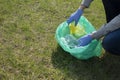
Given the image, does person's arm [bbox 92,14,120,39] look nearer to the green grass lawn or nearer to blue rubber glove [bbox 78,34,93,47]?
blue rubber glove [bbox 78,34,93,47]

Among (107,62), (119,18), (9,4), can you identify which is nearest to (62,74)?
(107,62)

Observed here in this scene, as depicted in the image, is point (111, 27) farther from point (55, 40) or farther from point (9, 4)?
point (9, 4)

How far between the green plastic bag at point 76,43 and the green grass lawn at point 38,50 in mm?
68

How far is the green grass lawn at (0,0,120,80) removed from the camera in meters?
2.19

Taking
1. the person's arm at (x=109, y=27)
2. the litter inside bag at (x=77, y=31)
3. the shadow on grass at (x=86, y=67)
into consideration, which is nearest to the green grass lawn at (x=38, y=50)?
the shadow on grass at (x=86, y=67)

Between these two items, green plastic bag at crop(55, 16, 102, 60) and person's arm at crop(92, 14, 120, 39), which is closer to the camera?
person's arm at crop(92, 14, 120, 39)

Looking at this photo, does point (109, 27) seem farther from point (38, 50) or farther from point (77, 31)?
point (38, 50)

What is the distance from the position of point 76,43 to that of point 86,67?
219mm

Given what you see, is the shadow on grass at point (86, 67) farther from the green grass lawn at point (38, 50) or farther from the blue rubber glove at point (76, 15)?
the blue rubber glove at point (76, 15)

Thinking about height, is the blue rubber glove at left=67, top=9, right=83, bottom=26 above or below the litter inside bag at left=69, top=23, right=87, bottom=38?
above

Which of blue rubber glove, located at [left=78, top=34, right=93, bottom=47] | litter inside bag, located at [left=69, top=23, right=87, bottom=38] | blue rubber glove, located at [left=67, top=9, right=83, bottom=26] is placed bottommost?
litter inside bag, located at [left=69, top=23, right=87, bottom=38]

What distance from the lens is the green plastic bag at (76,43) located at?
2.23 m

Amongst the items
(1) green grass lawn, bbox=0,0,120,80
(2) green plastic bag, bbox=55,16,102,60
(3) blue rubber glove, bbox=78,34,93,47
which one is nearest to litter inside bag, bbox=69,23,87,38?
(2) green plastic bag, bbox=55,16,102,60

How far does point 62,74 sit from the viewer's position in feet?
7.18
